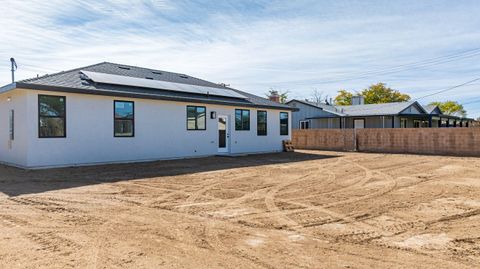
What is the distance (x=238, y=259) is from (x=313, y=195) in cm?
406

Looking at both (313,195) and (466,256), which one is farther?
(313,195)

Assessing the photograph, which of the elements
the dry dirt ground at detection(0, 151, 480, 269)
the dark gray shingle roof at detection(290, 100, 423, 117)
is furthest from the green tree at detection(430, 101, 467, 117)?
the dry dirt ground at detection(0, 151, 480, 269)

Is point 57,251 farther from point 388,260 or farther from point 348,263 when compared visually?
point 388,260

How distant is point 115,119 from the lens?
44.9 feet

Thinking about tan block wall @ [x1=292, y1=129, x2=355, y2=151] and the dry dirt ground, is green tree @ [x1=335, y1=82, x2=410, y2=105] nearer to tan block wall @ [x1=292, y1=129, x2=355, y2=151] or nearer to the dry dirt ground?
tan block wall @ [x1=292, y1=129, x2=355, y2=151]

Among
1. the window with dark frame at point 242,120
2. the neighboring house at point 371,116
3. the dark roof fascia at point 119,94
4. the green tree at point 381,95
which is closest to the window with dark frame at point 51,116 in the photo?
the dark roof fascia at point 119,94

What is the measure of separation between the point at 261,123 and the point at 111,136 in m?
8.90

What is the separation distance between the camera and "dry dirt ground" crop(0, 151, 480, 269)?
13.0 ft

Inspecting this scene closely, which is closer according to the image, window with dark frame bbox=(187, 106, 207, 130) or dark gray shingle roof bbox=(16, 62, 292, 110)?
dark gray shingle roof bbox=(16, 62, 292, 110)

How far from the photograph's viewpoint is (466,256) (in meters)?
3.97

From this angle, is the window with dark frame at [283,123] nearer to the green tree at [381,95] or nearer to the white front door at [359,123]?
the white front door at [359,123]

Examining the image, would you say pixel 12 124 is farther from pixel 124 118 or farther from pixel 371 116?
pixel 371 116

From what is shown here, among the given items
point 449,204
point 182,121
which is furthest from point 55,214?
point 182,121

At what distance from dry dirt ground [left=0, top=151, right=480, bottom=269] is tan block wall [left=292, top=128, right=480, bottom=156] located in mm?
10397
